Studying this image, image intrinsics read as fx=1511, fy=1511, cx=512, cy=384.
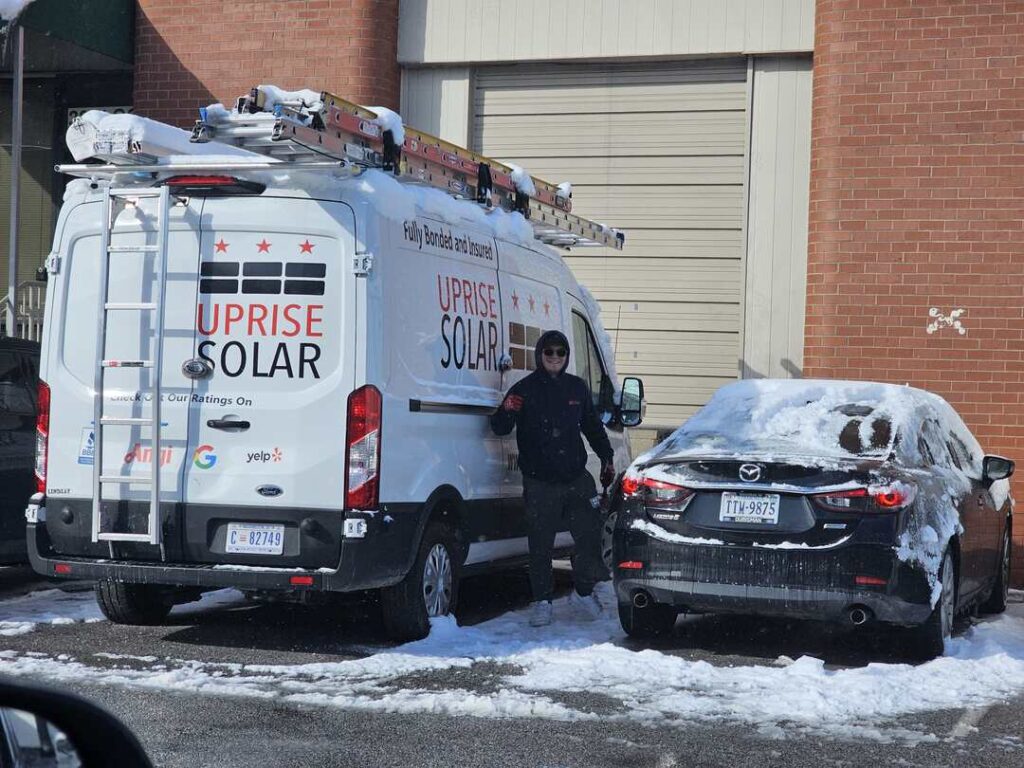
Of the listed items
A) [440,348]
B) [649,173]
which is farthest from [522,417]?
[649,173]

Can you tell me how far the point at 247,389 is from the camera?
7.83 m

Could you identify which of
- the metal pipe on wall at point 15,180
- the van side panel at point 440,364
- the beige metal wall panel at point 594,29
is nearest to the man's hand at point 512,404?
the van side panel at point 440,364

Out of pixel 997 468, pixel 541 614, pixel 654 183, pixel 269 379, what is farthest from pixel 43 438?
pixel 654 183

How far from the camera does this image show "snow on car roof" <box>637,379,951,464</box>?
8.34 m

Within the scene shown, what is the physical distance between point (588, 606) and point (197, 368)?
135 inches

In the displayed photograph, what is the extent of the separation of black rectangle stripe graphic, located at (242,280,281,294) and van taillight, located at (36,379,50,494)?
1.30 m

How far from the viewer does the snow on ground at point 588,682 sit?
6.52 m

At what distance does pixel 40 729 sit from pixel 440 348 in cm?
618

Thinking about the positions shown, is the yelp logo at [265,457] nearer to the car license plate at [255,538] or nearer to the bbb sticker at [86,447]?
the car license plate at [255,538]

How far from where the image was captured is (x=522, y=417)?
9164 mm

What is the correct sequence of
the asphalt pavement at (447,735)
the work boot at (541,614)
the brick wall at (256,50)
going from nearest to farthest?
the asphalt pavement at (447,735)
the work boot at (541,614)
the brick wall at (256,50)

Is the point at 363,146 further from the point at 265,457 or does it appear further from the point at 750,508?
the point at 750,508

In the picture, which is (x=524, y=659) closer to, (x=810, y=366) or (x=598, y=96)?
(x=810, y=366)

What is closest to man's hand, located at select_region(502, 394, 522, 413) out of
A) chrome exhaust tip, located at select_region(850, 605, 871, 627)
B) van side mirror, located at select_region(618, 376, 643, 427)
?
van side mirror, located at select_region(618, 376, 643, 427)
